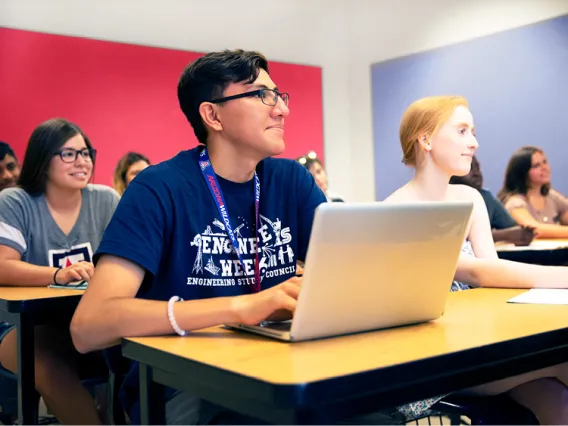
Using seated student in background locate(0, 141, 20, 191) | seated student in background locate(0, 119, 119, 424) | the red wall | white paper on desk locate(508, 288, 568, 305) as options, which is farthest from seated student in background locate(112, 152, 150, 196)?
white paper on desk locate(508, 288, 568, 305)

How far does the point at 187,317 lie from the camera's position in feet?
4.00

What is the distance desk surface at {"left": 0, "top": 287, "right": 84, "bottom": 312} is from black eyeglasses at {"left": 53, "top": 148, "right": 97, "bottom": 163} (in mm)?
690

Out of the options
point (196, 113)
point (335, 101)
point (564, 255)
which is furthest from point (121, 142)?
point (196, 113)

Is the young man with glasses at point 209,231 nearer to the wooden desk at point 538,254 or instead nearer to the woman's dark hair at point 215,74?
the woman's dark hair at point 215,74

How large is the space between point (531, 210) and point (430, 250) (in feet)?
12.2

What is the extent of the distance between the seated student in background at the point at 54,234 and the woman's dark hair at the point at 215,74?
0.80 m

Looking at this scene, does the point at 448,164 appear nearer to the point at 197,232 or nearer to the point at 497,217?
the point at 197,232

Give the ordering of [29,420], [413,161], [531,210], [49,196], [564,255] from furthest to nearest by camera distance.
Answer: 1. [531,210]
2. [564,255]
3. [49,196]
4. [413,161]
5. [29,420]

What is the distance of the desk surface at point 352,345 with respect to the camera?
3.11 feet

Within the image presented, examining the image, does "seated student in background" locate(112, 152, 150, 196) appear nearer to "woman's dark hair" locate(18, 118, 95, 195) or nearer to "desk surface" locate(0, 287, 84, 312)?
"woman's dark hair" locate(18, 118, 95, 195)

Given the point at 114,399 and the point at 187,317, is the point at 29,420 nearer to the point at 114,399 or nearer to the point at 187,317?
the point at 114,399

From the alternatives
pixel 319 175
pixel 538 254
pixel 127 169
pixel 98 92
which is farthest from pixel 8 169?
pixel 538 254

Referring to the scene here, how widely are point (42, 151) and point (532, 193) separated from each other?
339cm

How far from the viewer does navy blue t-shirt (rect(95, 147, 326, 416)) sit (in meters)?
1.41
